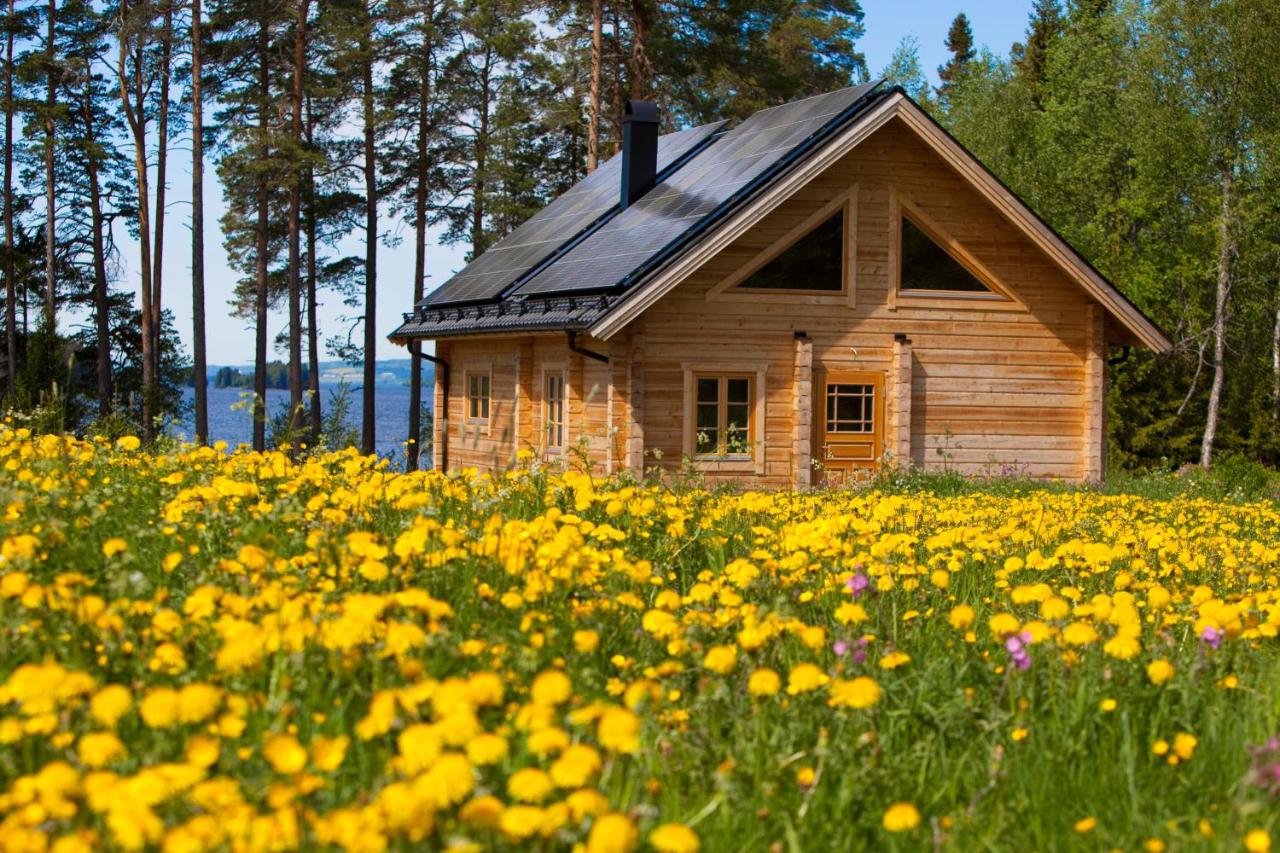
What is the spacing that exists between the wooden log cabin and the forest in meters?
11.6

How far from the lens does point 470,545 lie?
574 cm

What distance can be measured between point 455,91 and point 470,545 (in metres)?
34.8

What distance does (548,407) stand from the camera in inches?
873

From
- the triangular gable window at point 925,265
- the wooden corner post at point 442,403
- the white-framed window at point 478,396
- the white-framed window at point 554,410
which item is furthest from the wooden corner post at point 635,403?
the wooden corner post at point 442,403

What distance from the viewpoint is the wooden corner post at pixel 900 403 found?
20.7 metres

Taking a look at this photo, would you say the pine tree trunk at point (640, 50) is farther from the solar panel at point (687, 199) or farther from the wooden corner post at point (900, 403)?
the wooden corner post at point (900, 403)

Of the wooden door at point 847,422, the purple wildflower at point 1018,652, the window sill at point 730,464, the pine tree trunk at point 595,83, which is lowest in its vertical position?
the window sill at point 730,464

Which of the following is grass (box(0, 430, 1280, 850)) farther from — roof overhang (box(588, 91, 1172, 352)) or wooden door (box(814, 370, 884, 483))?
wooden door (box(814, 370, 884, 483))

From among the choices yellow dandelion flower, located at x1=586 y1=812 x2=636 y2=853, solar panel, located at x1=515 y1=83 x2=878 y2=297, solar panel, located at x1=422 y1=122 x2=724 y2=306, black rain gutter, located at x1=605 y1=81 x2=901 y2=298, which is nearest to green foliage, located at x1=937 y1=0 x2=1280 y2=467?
solar panel, located at x1=422 y1=122 x2=724 y2=306

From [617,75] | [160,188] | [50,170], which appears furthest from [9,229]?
[617,75]

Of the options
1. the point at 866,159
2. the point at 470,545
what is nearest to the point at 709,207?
the point at 866,159

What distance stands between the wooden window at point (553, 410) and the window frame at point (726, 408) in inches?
87.9

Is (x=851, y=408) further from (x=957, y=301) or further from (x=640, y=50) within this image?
(x=640, y=50)

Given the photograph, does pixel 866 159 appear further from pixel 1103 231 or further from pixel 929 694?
pixel 1103 231
